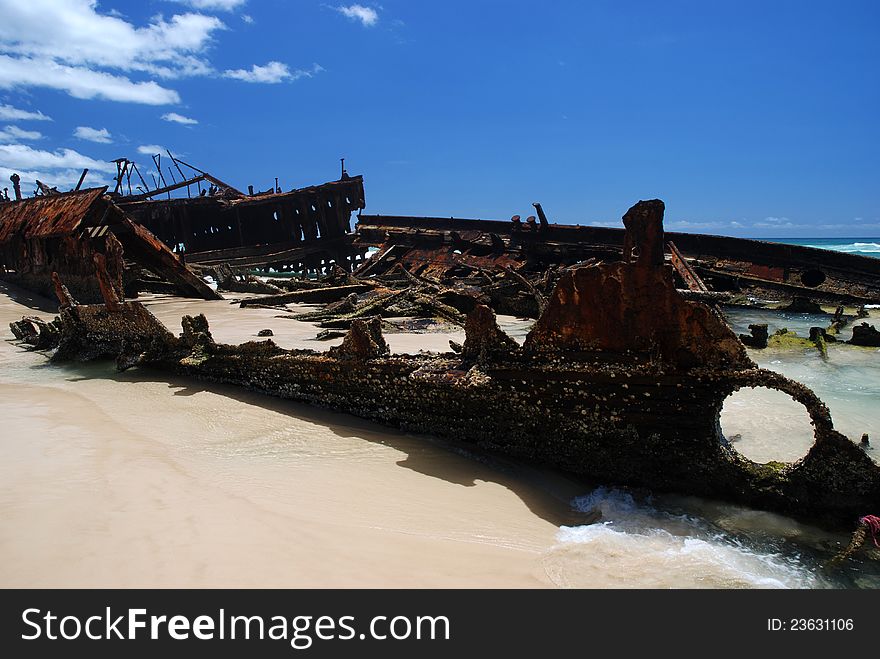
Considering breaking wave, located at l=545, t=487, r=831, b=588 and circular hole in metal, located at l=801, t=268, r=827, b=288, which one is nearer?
breaking wave, located at l=545, t=487, r=831, b=588

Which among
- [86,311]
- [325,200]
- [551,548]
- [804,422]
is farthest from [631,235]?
[325,200]

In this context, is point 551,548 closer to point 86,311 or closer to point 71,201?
point 86,311

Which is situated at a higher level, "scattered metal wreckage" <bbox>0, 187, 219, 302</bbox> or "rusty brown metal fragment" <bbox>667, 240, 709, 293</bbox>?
"scattered metal wreckage" <bbox>0, 187, 219, 302</bbox>

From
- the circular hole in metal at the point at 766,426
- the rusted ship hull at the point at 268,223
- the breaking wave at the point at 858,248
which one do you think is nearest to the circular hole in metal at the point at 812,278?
the circular hole in metal at the point at 766,426

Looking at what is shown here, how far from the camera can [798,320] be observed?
12766mm

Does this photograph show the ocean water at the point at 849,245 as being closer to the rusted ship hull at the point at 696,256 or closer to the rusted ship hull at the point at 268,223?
the rusted ship hull at the point at 696,256

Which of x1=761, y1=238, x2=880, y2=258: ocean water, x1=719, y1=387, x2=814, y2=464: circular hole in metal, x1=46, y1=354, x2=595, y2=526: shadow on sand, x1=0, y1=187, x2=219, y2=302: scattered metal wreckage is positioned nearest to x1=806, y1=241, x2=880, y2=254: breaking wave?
x1=761, y1=238, x2=880, y2=258: ocean water

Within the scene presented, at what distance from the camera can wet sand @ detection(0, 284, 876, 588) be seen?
2543 millimetres

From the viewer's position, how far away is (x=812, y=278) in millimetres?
14789

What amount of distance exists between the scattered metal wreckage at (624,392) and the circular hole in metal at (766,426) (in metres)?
1.32

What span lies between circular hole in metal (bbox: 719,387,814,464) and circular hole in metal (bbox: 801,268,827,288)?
10.0 meters

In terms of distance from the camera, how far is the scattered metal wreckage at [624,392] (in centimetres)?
321

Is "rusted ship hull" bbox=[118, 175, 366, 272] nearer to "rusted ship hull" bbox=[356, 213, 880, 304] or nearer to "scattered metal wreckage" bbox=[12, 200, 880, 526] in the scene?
"rusted ship hull" bbox=[356, 213, 880, 304]
